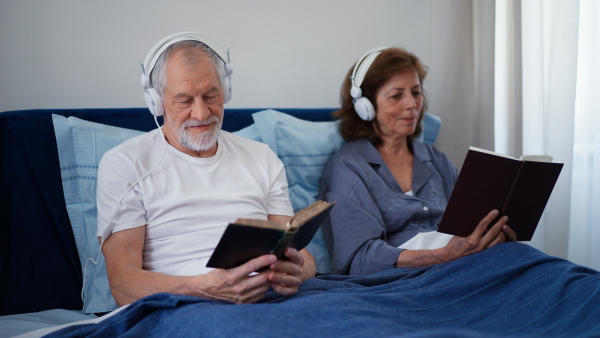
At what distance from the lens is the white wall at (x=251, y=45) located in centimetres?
210

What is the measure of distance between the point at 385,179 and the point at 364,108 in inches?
11.4

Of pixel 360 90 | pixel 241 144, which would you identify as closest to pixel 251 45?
pixel 360 90

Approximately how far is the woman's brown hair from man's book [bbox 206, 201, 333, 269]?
93cm

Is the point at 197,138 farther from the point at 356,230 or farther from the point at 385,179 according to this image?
the point at 385,179

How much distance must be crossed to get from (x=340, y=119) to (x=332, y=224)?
0.56 m

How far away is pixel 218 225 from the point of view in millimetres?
1713

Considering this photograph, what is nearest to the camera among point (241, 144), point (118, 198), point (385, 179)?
point (118, 198)

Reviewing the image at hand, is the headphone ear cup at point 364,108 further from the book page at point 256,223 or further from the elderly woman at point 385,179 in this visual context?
the book page at point 256,223

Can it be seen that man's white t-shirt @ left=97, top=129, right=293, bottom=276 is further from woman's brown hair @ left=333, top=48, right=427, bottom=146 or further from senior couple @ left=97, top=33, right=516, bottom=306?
woman's brown hair @ left=333, top=48, right=427, bottom=146

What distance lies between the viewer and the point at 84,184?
6.11ft

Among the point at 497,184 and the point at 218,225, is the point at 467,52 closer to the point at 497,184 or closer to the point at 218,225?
the point at 497,184

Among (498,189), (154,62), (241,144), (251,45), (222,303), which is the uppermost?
(251,45)

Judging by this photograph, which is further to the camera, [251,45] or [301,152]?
[251,45]

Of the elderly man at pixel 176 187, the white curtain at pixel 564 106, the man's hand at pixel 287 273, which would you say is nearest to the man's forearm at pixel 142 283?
the elderly man at pixel 176 187
